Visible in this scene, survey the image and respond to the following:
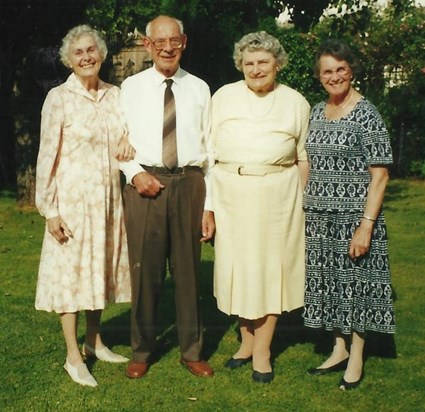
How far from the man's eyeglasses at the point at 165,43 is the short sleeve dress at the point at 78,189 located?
1.35ft

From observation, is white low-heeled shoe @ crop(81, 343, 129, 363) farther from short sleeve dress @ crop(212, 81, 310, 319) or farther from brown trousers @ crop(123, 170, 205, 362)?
short sleeve dress @ crop(212, 81, 310, 319)

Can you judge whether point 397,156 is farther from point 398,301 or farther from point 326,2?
point 398,301

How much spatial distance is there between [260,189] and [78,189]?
111 cm

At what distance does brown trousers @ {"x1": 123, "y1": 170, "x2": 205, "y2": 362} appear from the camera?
480cm

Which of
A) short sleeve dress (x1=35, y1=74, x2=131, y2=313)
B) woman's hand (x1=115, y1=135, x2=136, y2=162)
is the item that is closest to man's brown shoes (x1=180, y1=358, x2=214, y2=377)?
short sleeve dress (x1=35, y1=74, x2=131, y2=313)

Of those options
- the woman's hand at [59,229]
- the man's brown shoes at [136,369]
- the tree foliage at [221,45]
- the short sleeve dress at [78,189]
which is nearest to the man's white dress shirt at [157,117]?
the short sleeve dress at [78,189]

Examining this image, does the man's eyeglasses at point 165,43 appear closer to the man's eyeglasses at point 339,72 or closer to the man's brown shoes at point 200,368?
the man's eyeglasses at point 339,72

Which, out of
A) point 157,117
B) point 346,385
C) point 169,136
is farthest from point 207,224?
point 346,385

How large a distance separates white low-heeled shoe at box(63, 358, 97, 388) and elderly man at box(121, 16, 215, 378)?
41 centimetres

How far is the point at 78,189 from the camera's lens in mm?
4750

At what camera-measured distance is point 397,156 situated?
588 inches

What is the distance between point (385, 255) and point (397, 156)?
34.6 ft

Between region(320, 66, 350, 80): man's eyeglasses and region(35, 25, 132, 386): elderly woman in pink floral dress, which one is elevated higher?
region(320, 66, 350, 80): man's eyeglasses

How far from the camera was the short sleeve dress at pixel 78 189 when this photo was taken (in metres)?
4.70
